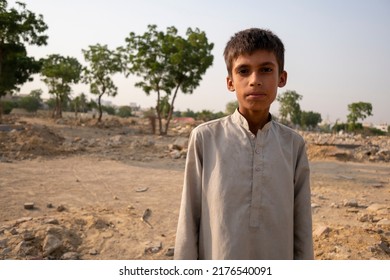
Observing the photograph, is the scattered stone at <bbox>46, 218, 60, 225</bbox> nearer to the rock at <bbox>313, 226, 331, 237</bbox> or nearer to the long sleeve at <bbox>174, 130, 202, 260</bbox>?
the long sleeve at <bbox>174, 130, 202, 260</bbox>

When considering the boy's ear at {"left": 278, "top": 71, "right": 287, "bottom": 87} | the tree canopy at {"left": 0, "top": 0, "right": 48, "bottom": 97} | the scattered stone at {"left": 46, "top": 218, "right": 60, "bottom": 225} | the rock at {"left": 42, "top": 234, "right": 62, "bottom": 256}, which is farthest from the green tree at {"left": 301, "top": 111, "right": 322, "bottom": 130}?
the boy's ear at {"left": 278, "top": 71, "right": 287, "bottom": 87}

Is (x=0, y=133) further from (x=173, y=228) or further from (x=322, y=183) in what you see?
(x=322, y=183)

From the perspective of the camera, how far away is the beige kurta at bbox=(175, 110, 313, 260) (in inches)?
56.2

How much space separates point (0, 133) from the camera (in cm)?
1020

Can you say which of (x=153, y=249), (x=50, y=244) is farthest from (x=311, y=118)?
(x=50, y=244)

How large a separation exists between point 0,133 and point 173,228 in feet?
29.7

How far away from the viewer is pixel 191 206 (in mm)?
1495

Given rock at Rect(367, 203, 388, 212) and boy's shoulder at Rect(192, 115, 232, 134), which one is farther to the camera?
rock at Rect(367, 203, 388, 212)

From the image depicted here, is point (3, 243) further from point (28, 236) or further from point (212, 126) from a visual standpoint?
point (212, 126)

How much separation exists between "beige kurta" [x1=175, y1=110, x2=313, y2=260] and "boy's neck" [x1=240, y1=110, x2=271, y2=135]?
0.04m

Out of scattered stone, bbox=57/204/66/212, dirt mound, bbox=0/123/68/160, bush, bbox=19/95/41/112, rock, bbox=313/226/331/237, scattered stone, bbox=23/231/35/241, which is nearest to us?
scattered stone, bbox=23/231/35/241

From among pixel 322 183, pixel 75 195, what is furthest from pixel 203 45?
pixel 75 195

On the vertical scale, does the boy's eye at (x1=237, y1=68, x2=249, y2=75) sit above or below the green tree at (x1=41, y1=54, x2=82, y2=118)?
below

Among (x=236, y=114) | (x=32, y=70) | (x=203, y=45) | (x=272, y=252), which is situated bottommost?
(x=272, y=252)
